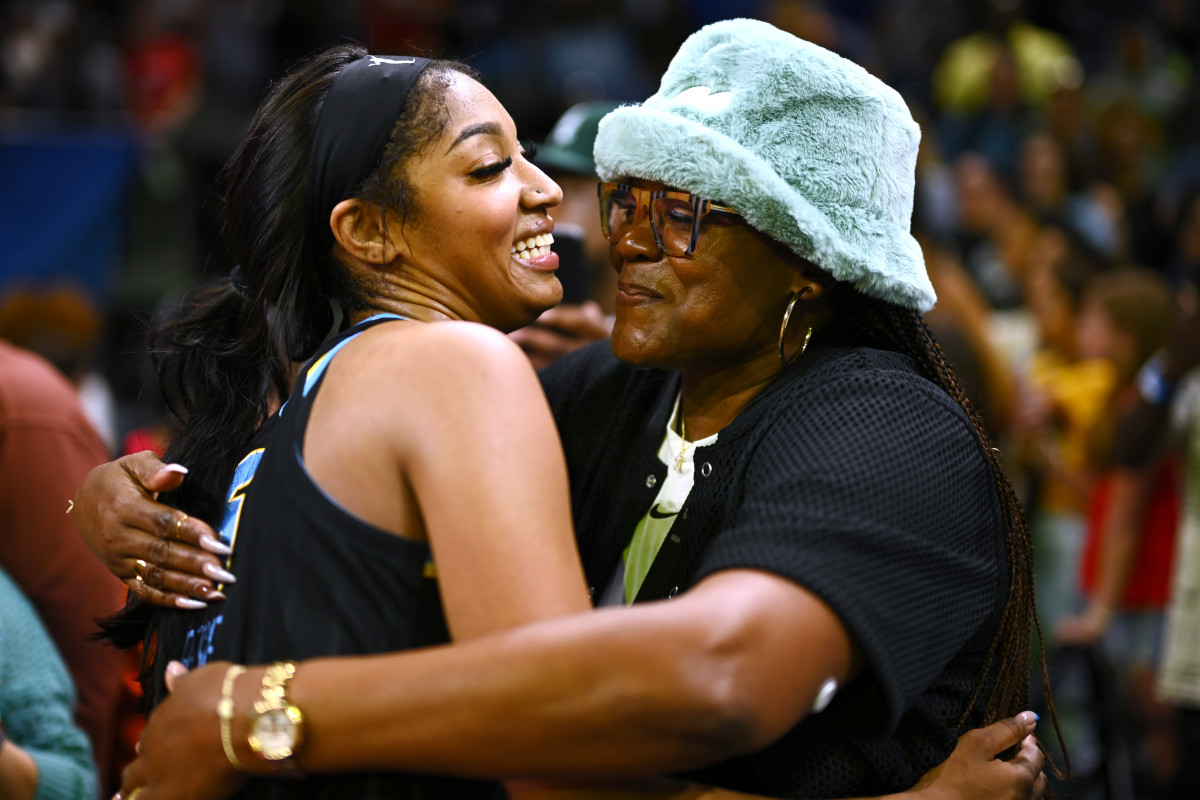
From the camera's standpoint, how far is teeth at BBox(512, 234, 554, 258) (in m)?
1.97

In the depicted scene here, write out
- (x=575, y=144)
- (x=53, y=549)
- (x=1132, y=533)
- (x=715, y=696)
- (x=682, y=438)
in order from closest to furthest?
(x=715, y=696) < (x=682, y=438) < (x=53, y=549) < (x=575, y=144) < (x=1132, y=533)

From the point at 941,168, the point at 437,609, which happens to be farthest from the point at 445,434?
the point at 941,168

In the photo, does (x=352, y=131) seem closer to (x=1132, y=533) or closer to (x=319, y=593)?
(x=319, y=593)

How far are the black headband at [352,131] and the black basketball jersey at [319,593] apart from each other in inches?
13.1

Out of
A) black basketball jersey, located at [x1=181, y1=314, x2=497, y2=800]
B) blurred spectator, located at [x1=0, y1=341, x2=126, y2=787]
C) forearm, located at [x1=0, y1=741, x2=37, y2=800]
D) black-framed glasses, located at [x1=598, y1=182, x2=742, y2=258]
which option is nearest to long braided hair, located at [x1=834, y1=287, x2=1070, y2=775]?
black-framed glasses, located at [x1=598, y1=182, x2=742, y2=258]

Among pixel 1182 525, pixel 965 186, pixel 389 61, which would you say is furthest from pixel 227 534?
pixel 965 186

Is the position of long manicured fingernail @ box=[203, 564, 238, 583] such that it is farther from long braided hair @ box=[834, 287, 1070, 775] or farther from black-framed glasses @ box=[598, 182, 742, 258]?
long braided hair @ box=[834, 287, 1070, 775]

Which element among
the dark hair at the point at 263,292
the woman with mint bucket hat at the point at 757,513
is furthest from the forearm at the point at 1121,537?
the dark hair at the point at 263,292

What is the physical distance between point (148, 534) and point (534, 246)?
2.42 ft

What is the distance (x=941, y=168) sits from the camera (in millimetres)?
8258

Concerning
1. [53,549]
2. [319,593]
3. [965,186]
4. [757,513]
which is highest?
[757,513]

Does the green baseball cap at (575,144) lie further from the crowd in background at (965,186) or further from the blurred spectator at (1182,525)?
the blurred spectator at (1182,525)

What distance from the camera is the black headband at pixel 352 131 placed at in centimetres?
181

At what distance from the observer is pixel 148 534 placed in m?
1.85
